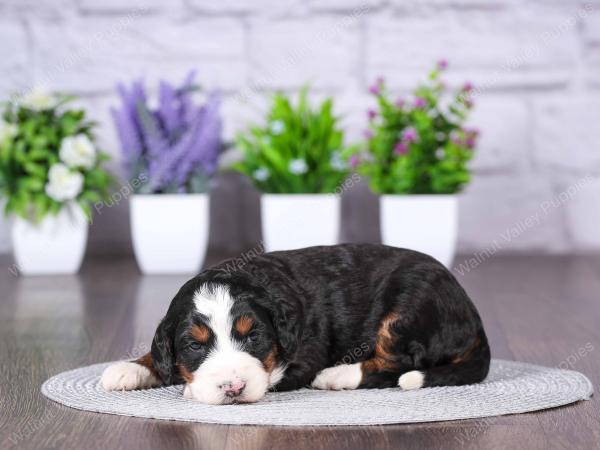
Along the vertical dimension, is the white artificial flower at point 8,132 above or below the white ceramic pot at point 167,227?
above

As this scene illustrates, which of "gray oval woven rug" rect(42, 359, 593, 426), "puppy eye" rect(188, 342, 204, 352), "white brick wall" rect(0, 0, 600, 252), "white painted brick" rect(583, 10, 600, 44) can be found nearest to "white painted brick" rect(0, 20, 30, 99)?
"white brick wall" rect(0, 0, 600, 252)

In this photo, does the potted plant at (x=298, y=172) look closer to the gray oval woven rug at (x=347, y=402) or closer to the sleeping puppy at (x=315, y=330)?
the sleeping puppy at (x=315, y=330)

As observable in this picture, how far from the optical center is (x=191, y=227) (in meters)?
4.75

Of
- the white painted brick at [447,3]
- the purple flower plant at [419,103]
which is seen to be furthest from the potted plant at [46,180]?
the white painted brick at [447,3]

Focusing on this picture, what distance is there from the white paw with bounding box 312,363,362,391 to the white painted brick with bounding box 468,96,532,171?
10.2ft

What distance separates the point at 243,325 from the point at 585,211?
3578 millimetres

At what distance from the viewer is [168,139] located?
4.80 meters

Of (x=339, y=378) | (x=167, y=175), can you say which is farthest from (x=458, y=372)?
(x=167, y=175)

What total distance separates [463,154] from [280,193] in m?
0.87

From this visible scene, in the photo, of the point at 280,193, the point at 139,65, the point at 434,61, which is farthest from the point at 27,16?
the point at 434,61

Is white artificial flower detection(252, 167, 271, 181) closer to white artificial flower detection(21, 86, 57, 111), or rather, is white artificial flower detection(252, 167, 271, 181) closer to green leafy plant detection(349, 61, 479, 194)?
green leafy plant detection(349, 61, 479, 194)

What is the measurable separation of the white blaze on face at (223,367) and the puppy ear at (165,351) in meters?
0.09

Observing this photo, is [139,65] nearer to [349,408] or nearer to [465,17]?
[465,17]

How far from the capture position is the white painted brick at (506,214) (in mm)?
5367
